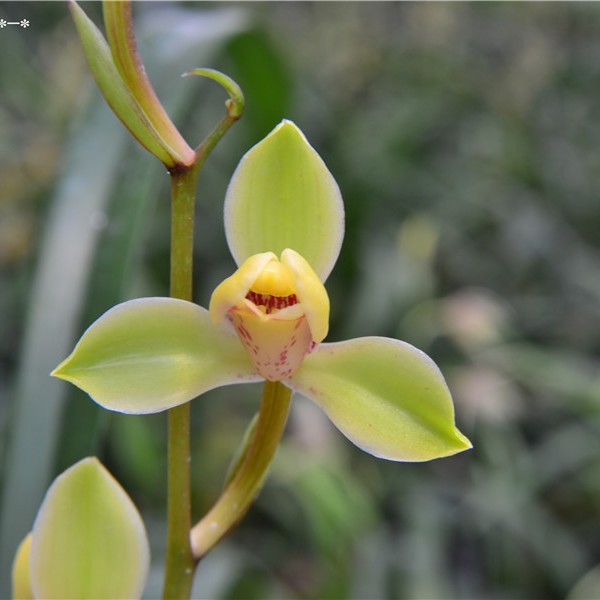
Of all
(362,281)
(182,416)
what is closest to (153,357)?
(182,416)

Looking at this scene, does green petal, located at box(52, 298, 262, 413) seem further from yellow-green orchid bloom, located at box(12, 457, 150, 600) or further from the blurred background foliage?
the blurred background foliage

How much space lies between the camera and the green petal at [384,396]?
14.3 inches

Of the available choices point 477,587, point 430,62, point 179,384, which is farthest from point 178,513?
point 430,62

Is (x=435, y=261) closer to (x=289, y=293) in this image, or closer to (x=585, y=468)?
(x=585, y=468)

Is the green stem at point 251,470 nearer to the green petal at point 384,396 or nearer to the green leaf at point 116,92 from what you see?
the green petal at point 384,396

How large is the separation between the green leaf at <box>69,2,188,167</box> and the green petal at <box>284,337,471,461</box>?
0.13m

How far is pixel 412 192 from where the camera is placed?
2.05 m

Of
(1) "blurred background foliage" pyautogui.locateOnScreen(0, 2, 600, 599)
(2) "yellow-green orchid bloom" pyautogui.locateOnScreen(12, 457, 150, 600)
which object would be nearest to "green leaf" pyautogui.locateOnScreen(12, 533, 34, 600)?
(2) "yellow-green orchid bloom" pyautogui.locateOnScreen(12, 457, 150, 600)

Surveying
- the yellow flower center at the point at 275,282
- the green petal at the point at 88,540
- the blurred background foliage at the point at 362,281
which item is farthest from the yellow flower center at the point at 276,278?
the blurred background foliage at the point at 362,281

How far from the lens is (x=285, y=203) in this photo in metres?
Result: 0.41

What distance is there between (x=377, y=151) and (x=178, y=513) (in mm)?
1810

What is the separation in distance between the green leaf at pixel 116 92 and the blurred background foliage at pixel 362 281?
24 cm

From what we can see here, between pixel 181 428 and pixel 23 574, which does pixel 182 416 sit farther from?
pixel 23 574

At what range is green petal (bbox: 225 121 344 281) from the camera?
1.29 feet
